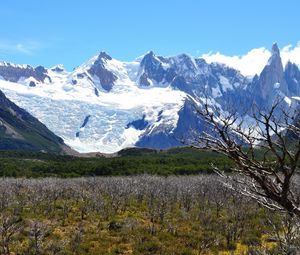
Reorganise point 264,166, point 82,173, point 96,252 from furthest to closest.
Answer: point 82,173 → point 96,252 → point 264,166

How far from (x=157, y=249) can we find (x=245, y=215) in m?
14.4

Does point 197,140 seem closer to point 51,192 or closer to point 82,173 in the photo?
point 51,192

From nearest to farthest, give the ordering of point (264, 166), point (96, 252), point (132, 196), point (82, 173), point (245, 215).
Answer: point (264, 166) < point (96, 252) < point (245, 215) < point (132, 196) < point (82, 173)

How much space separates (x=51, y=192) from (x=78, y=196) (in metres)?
5.47

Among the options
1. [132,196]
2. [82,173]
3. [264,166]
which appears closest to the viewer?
[264,166]

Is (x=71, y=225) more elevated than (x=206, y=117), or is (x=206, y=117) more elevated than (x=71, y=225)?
(x=206, y=117)

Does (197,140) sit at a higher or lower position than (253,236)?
higher

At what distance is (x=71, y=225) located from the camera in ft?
138

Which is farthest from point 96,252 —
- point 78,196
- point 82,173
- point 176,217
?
point 82,173

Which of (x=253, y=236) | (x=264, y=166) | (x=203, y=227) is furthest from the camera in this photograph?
(x=203, y=227)

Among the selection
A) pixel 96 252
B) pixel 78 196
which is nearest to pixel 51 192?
pixel 78 196

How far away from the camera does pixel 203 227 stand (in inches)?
1565

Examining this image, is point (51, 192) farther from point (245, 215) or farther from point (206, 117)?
point (206, 117)

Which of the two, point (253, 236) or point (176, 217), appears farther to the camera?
point (176, 217)
